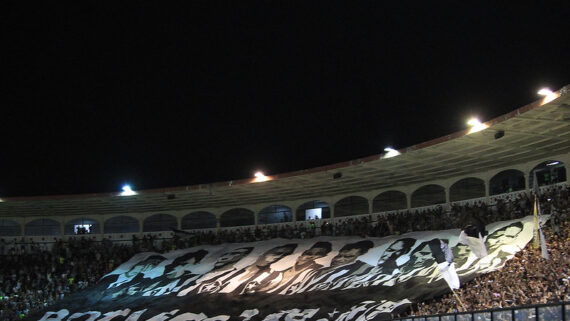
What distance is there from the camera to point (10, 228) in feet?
163

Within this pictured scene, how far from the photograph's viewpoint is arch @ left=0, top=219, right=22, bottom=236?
162 feet

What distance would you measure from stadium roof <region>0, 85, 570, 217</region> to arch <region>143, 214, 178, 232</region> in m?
0.73

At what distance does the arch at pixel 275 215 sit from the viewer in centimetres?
4628

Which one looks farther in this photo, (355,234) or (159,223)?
(159,223)

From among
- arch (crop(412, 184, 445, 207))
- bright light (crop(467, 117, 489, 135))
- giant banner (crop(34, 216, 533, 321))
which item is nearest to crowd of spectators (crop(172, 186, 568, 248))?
arch (crop(412, 184, 445, 207))

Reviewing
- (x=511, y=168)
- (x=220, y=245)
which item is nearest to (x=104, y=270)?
(x=220, y=245)

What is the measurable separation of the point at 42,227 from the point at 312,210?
22166 millimetres

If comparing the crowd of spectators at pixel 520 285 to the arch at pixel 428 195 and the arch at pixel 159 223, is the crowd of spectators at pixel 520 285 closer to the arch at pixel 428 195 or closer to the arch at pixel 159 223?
the arch at pixel 428 195

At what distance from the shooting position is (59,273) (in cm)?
4375

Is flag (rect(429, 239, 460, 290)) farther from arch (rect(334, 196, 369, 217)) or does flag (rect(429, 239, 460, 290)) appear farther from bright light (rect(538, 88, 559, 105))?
arch (rect(334, 196, 369, 217))

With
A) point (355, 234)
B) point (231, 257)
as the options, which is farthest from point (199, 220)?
point (355, 234)

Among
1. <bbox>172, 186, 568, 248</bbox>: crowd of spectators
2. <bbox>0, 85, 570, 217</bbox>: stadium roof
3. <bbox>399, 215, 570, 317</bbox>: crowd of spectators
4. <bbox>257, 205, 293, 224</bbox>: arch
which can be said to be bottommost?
<bbox>399, 215, 570, 317</bbox>: crowd of spectators

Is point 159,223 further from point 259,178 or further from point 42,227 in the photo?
point 259,178

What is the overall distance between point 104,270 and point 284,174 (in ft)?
49.5
